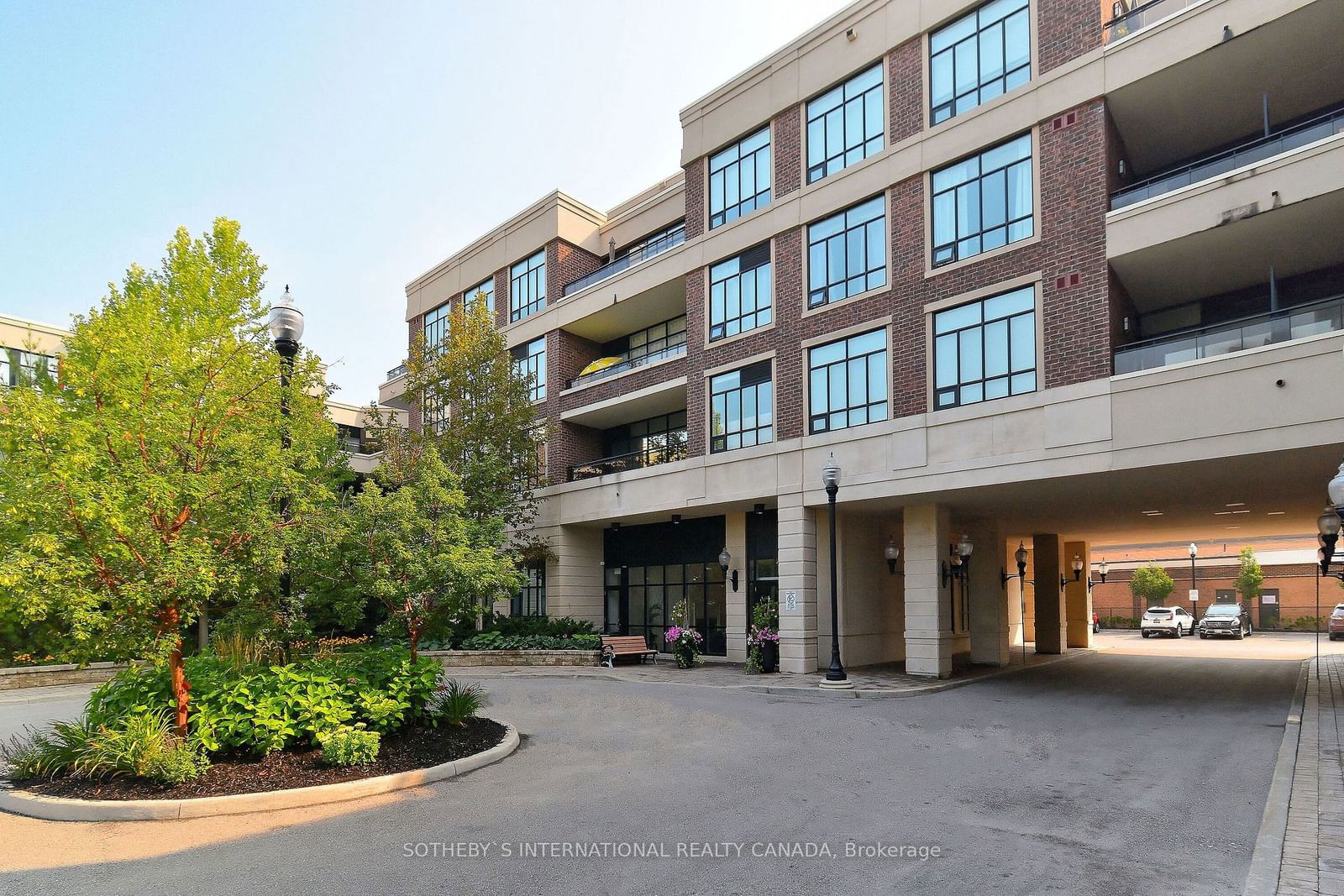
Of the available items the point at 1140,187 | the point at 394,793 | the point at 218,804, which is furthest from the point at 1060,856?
the point at 1140,187

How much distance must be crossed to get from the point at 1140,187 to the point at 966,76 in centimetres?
508

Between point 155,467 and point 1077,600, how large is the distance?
33.1 m

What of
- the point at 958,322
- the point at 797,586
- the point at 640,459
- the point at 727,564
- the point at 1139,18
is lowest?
the point at 797,586

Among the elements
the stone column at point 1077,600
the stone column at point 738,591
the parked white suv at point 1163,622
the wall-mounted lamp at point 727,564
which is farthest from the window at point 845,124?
the parked white suv at point 1163,622

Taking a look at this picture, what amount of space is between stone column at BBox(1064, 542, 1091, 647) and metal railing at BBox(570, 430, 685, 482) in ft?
53.9

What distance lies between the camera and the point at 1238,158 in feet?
49.8

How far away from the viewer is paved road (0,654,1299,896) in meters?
6.19

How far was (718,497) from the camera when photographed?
77.4ft

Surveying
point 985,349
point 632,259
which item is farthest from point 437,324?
point 985,349

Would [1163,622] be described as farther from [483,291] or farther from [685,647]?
[483,291]

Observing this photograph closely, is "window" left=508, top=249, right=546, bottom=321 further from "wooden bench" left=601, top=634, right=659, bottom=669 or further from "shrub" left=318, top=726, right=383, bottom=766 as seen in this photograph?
"shrub" left=318, top=726, right=383, bottom=766

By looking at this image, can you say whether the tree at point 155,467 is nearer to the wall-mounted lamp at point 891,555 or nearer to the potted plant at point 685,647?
the potted plant at point 685,647

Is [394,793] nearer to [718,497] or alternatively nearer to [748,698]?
[748,698]

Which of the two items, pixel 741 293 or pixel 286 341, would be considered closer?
pixel 286 341
